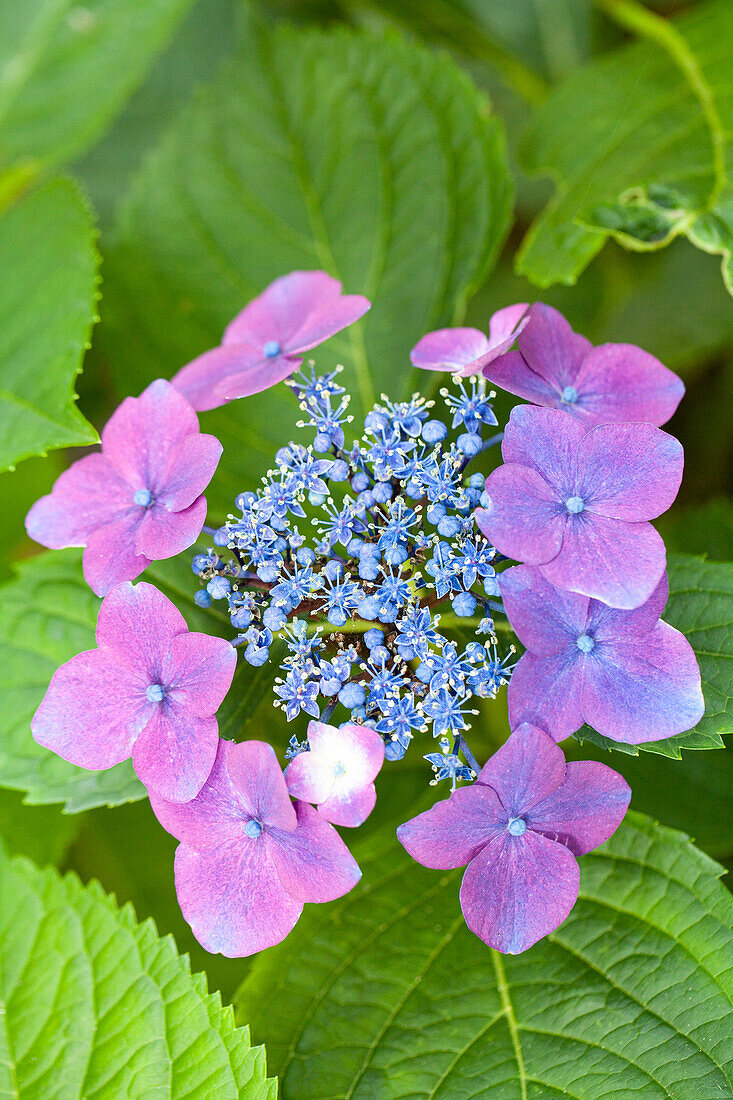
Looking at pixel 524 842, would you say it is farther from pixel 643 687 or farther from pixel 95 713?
pixel 95 713

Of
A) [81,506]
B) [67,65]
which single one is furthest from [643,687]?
[67,65]

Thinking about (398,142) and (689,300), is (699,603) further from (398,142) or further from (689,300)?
(689,300)

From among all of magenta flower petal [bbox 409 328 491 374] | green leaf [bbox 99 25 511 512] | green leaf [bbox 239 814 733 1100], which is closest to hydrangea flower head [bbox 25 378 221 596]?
magenta flower petal [bbox 409 328 491 374]

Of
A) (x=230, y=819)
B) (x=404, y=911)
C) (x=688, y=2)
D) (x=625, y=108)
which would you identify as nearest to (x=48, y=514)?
(x=230, y=819)

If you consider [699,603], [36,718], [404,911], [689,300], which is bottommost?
[404,911]

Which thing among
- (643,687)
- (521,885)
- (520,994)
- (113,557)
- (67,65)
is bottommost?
(520,994)

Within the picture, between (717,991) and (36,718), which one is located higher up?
(36,718)

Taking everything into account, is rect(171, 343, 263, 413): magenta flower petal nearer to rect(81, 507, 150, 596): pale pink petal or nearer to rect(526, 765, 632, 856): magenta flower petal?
rect(81, 507, 150, 596): pale pink petal
